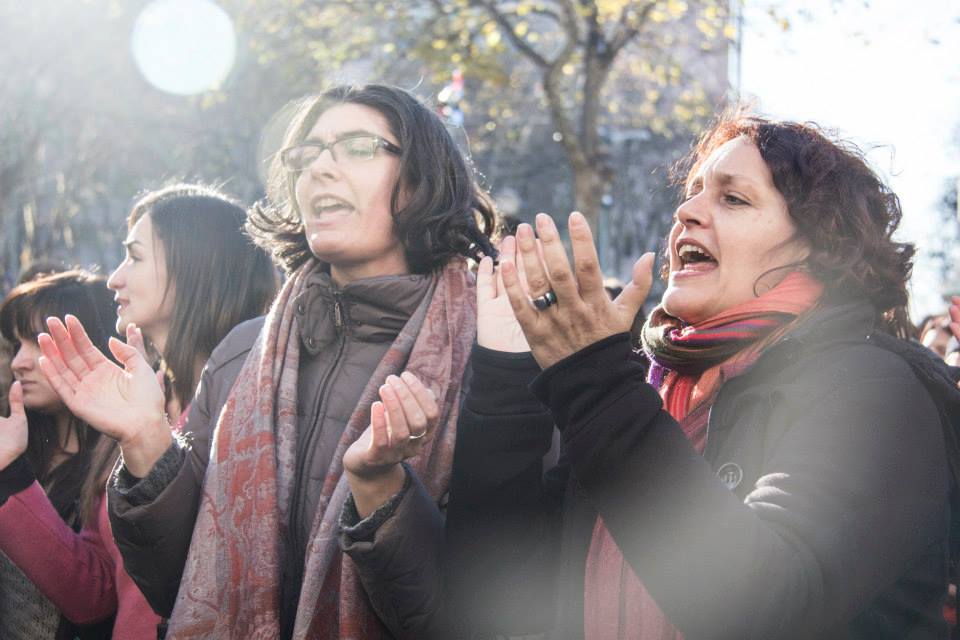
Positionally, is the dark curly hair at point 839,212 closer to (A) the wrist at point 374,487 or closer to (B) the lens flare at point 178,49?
(A) the wrist at point 374,487

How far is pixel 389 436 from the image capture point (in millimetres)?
1909

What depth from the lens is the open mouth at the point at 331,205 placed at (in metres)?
2.60

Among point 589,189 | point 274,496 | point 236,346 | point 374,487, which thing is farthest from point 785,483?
point 589,189

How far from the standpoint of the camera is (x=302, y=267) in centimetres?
279

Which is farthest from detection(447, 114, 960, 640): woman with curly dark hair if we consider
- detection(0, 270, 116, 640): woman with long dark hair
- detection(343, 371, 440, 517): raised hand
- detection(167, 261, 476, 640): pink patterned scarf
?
detection(0, 270, 116, 640): woman with long dark hair

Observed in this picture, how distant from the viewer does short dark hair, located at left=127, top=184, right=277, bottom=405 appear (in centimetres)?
324

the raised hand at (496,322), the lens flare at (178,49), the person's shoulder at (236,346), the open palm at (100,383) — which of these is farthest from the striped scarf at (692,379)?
the lens flare at (178,49)

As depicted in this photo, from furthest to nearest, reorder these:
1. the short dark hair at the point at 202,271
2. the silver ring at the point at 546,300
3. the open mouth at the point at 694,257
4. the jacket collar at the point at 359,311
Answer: the short dark hair at the point at 202,271
the jacket collar at the point at 359,311
the open mouth at the point at 694,257
the silver ring at the point at 546,300

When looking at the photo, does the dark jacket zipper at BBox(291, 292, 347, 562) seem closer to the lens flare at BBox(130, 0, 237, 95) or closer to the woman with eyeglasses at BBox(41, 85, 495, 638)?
the woman with eyeglasses at BBox(41, 85, 495, 638)

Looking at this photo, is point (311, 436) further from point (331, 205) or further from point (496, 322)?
point (496, 322)

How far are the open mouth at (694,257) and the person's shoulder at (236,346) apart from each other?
1.27m

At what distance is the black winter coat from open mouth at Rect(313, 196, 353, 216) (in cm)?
87

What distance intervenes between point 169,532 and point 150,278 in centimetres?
117

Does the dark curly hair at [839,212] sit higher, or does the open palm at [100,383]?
the dark curly hair at [839,212]
